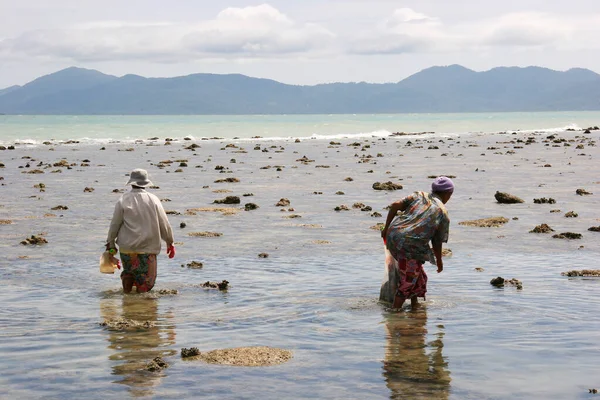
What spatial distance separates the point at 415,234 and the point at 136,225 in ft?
11.5

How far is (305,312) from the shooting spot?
1012cm

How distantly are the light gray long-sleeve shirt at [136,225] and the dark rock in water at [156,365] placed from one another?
11.3ft

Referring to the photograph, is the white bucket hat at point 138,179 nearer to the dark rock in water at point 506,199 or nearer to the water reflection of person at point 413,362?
the water reflection of person at point 413,362

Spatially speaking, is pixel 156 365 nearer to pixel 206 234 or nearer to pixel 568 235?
pixel 206 234

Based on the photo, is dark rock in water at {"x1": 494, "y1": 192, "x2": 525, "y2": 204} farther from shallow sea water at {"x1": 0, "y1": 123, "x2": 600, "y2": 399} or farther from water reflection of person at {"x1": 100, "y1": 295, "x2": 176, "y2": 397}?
water reflection of person at {"x1": 100, "y1": 295, "x2": 176, "y2": 397}

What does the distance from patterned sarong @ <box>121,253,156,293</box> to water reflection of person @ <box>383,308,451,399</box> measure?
3146 millimetres

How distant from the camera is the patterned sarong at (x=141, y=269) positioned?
11078 mm

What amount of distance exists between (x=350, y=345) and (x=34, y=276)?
225 inches

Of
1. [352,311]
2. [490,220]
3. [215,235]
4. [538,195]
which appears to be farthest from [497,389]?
[538,195]

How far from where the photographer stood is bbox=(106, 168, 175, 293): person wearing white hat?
36.2 feet

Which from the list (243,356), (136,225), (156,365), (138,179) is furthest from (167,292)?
(156,365)

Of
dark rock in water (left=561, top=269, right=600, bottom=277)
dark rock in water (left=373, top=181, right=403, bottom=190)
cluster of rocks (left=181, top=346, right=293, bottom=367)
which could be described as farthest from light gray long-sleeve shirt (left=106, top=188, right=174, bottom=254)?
dark rock in water (left=373, top=181, right=403, bottom=190)

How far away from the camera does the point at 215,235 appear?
16516mm

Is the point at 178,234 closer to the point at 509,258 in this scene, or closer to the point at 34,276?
the point at 34,276
